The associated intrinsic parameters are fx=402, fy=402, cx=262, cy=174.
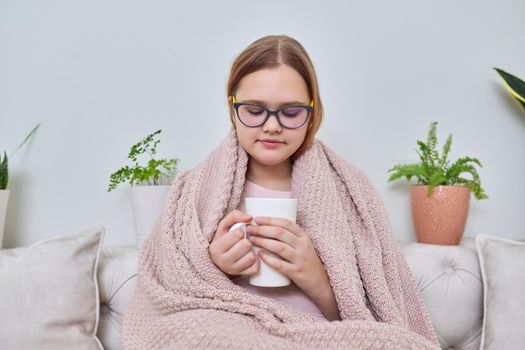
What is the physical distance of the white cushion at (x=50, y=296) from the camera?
992mm

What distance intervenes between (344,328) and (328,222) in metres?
0.26

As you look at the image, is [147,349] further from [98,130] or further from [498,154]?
[498,154]

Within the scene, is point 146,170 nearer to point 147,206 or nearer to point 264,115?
point 147,206

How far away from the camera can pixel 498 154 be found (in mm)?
1478

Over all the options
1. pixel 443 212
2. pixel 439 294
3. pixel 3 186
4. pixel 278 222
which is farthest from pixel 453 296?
pixel 3 186

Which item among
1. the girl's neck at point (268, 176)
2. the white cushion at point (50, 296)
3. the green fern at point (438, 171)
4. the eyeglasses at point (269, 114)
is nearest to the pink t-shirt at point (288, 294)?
the girl's neck at point (268, 176)

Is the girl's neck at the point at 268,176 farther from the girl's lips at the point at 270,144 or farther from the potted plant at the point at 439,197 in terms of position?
the potted plant at the point at 439,197

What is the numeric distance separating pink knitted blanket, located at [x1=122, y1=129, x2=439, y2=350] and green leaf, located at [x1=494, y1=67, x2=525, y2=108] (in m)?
0.72

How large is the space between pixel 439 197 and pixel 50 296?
114 cm

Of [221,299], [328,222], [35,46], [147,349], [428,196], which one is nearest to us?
[147,349]

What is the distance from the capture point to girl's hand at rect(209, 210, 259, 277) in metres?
0.77

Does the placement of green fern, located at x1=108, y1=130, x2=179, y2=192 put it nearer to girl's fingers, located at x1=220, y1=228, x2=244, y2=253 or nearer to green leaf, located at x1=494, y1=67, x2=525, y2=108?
girl's fingers, located at x1=220, y1=228, x2=244, y2=253

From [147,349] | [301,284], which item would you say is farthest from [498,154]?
[147,349]

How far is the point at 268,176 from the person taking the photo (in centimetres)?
104
